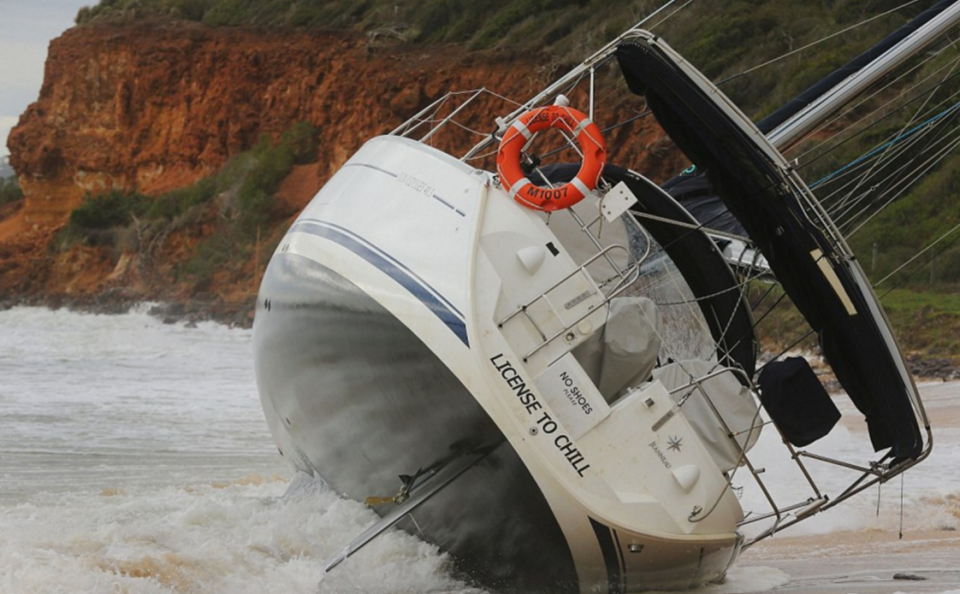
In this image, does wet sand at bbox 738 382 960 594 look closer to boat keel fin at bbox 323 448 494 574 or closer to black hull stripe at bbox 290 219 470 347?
boat keel fin at bbox 323 448 494 574

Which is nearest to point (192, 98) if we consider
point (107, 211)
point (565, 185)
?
point (107, 211)

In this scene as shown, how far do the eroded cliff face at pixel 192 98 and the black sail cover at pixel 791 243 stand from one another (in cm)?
3054

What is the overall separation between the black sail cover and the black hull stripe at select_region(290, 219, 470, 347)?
155 centimetres

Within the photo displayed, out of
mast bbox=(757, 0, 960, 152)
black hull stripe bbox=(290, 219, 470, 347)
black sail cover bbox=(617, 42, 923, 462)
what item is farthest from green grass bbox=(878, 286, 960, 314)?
black hull stripe bbox=(290, 219, 470, 347)


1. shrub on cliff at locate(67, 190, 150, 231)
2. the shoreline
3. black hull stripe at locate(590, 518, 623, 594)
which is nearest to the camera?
black hull stripe at locate(590, 518, 623, 594)

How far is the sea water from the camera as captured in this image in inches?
255

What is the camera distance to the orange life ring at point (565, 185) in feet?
22.0

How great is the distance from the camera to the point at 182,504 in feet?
29.8

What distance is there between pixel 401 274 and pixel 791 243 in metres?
1.93

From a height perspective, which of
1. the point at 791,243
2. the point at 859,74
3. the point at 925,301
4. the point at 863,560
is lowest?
the point at 925,301

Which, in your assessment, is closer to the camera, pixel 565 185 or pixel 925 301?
pixel 565 185

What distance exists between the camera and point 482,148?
25.5 feet

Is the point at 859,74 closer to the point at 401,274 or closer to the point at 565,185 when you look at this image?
the point at 565,185

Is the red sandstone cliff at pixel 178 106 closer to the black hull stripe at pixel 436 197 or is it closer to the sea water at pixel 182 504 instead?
the sea water at pixel 182 504
